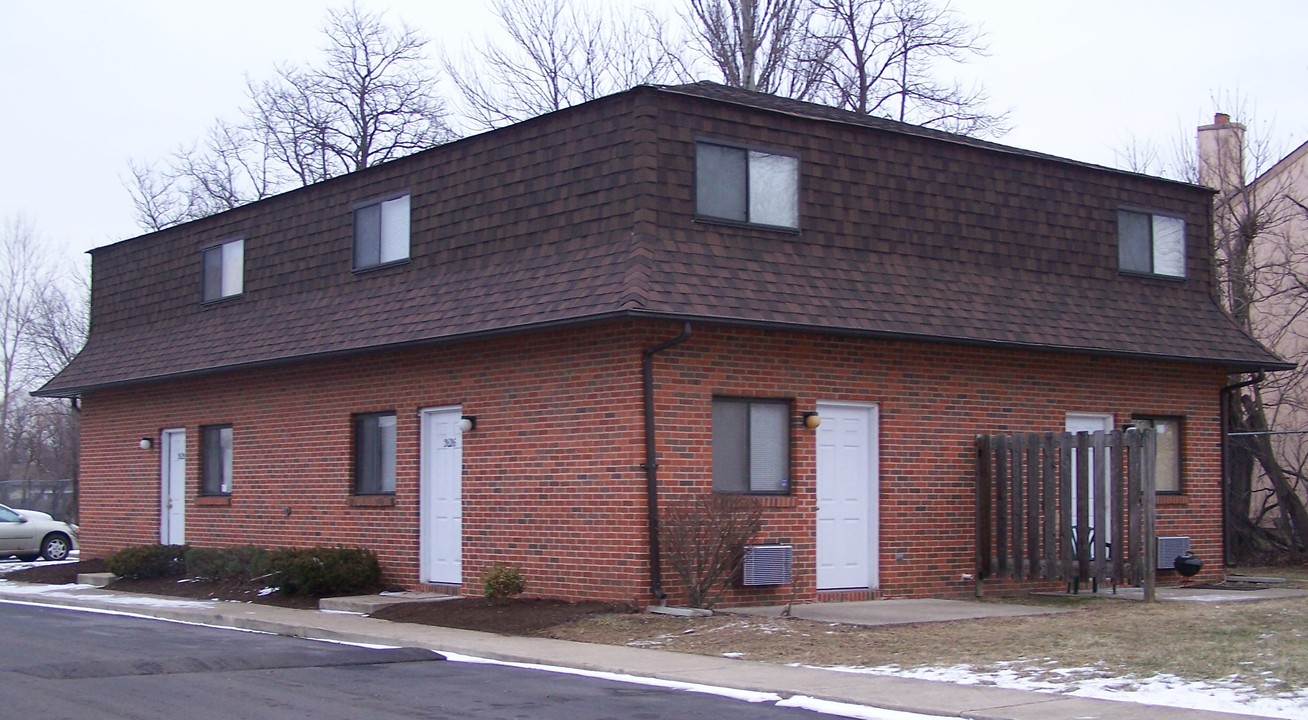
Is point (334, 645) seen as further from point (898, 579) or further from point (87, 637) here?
point (898, 579)

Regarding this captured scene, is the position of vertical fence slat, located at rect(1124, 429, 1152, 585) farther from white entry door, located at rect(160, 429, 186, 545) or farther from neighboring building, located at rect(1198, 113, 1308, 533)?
white entry door, located at rect(160, 429, 186, 545)

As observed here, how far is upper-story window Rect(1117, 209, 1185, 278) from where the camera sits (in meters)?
20.3

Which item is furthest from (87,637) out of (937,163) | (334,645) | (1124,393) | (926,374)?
Answer: (1124,393)

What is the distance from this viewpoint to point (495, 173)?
17781 millimetres

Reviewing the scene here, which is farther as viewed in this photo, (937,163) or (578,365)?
(937,163)

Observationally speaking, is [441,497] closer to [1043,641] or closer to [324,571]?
[324,571]

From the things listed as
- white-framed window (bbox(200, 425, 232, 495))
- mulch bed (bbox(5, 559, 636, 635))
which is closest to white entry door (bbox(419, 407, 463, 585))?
mulch bed (bbox(5, 559, 636, 635))

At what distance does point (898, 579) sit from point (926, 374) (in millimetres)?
Result: 2523

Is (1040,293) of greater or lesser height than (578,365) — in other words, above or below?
above

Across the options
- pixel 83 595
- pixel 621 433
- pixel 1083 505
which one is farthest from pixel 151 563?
pixel 1083 505

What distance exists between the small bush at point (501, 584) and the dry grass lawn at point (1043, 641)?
1710mm

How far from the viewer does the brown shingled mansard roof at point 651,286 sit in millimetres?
15742

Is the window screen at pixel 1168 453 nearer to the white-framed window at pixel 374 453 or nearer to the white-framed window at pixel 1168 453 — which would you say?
the white-framed window at pixel 1168 453

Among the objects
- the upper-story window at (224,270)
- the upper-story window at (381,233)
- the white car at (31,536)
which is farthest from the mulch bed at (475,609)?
the white car at (31,536)
